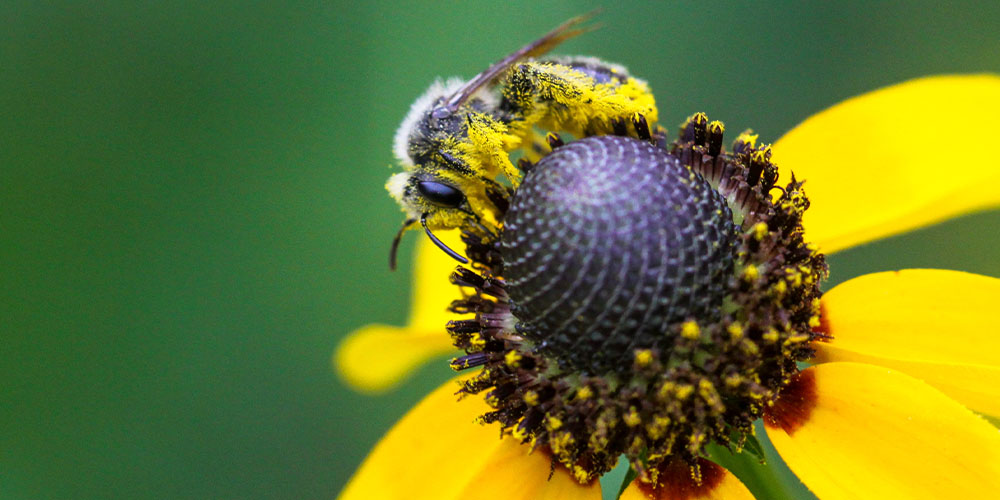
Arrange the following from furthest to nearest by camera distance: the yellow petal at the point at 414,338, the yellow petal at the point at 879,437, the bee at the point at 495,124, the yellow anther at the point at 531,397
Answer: the yellow petal at the point at 414,338 < the bee at the point at 495,124 < the yellow anther at the point at 531,397 < the yellow petal at the point at 879,437

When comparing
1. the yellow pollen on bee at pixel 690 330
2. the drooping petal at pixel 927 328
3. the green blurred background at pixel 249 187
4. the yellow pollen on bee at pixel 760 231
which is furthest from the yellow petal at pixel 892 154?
the green blurred background at pixel 249 187

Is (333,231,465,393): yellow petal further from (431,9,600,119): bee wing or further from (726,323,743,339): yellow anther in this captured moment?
(726,323,743,339): yellow anther

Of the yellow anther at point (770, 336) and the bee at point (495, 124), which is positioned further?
the bee at point (495, 124)

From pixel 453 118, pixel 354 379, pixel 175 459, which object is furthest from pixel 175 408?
pixel 453 118

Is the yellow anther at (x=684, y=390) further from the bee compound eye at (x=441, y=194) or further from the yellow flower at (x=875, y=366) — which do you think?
the bee compound eye at (x=441, y=194)

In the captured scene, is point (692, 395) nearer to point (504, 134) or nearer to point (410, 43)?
point (504, 134)

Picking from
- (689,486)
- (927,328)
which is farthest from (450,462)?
(927,328)

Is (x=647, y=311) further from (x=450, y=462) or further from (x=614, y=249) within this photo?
(x=450, y=462)
